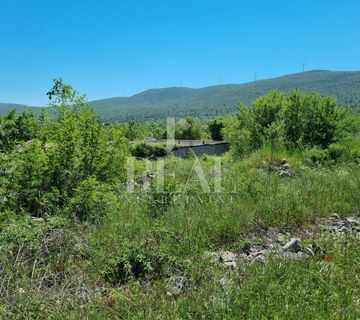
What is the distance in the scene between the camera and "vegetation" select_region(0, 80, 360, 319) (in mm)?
2773

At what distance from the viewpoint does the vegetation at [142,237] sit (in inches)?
109

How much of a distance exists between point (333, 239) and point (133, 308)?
245 centimetres

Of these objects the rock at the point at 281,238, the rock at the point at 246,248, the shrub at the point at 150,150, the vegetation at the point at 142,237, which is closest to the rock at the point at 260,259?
the vegetation at the point at 142,237

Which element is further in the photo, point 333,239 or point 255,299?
point 333,239

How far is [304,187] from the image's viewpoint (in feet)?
20.6

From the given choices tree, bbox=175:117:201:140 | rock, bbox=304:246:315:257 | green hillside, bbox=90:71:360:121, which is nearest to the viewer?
rock, bbox=304:246:315:257

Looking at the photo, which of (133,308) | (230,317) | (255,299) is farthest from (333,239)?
(133,308)

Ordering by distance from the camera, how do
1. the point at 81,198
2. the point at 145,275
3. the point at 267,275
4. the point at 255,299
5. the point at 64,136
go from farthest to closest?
the point at 64,136 → the point at 81,198 → the point at 145,275 → the point at 267,275 → the point at 255,299

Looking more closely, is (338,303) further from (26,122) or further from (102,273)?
(26,122)

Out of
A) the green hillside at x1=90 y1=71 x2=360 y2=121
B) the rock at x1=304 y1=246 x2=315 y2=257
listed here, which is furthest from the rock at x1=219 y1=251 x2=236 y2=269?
the green hillside at x1=90 y1=71 x2=360 y2=121

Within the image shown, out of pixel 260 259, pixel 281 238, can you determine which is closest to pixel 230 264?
pixel 260 259

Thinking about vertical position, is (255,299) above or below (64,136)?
below

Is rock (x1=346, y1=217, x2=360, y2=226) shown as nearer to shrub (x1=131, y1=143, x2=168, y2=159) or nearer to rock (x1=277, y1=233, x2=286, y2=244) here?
rock (x1=277, y1=233, x2=286, y2=244)

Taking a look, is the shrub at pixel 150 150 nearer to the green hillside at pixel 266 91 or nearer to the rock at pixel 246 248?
the rock at pixel 246 248
